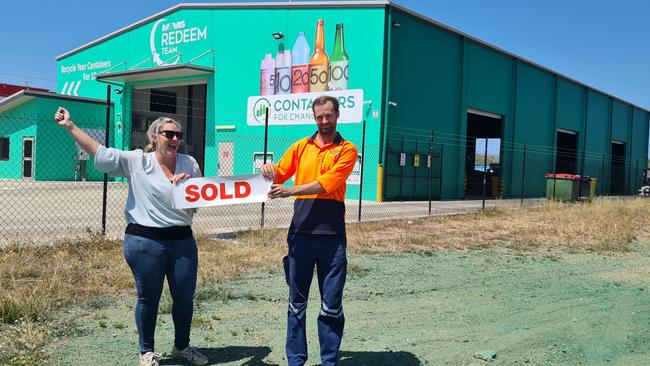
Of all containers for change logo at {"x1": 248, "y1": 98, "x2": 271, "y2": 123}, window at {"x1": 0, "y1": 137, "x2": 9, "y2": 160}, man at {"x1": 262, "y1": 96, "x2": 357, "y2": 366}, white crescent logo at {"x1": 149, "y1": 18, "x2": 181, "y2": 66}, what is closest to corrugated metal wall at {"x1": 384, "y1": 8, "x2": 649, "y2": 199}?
containers for change logo at {"x1": 248, "y1": 98, "x2": 271, "y2": 123}

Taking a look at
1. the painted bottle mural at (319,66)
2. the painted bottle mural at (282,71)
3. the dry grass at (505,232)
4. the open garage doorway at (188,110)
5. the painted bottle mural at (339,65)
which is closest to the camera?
the dry grass at (505,232)

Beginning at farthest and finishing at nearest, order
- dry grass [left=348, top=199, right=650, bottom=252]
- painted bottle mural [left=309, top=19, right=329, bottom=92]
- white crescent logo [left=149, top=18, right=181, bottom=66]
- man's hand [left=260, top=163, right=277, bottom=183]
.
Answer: white crescent logo [left=149, top=18, right=181, bottom=66], painted bottle mural [left=309, top=19, right=329, bottom=92], dry grass [left=348, top=199, right=650, bottom=252], man's hand [left=260, top=163, right=277, bottom=183]

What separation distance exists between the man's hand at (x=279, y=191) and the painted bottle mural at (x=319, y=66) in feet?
61.5

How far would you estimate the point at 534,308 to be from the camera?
19.0ft

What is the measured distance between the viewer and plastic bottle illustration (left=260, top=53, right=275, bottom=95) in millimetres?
23875

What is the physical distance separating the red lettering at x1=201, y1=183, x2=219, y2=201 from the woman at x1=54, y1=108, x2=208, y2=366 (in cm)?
17

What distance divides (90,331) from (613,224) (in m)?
12.1

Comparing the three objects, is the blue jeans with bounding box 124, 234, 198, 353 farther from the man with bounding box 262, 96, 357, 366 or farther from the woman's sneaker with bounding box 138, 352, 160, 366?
the man with bounding box 262, 96, 357, 366

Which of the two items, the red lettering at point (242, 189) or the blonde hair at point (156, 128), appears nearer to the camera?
the blonde hair at point (156, 128)

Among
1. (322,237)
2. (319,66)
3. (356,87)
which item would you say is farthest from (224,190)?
(319,66)

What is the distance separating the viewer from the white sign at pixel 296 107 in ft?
70.0

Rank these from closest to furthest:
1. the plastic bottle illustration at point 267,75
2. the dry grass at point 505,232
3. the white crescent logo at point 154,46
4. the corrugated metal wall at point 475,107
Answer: the dry grass at point 505,232 → the corrugated metal wall at point 475,107 → the plastic bottle illustration at point 267,75 → the white crescent logo at point 154,46

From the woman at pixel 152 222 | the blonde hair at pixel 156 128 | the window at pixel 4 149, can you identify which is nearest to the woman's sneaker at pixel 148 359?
the woman at pixel 152 222

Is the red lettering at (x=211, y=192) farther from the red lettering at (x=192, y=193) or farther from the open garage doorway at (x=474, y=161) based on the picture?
the open garage doorway at (x=474, y=161)
